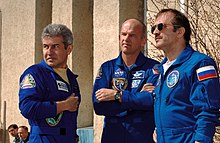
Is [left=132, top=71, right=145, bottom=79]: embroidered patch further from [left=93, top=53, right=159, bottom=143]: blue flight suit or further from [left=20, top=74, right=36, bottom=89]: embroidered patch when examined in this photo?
[left=20, top=74, right=36, bottom=89]: embroidered patch

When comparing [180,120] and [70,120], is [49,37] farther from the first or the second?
[180,120]

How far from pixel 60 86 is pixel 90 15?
18.2 feet

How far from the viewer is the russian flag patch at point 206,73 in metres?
2.52

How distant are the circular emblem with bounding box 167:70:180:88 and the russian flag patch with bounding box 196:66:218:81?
0.49ft

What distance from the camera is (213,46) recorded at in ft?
18.0

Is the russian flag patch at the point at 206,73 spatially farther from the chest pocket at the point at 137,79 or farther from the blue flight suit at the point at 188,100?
the chest pocket at the point at 137,79

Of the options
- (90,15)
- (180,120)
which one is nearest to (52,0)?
(90,15)

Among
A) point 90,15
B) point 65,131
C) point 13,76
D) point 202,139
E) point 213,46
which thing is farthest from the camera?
point 13,76

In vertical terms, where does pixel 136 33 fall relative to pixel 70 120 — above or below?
above

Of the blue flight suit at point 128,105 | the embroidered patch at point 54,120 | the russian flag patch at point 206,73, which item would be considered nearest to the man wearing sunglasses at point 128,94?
the blue flight suit at point 128,105

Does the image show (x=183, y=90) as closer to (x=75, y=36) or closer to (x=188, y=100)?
(x=188, y=100)

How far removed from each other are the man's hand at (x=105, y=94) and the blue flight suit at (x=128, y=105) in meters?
0.05

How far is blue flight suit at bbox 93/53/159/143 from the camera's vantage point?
3283 millimetres

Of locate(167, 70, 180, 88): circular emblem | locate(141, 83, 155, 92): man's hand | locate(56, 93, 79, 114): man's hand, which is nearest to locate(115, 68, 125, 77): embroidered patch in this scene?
locate(141, 83, 155, 92): man's hand
